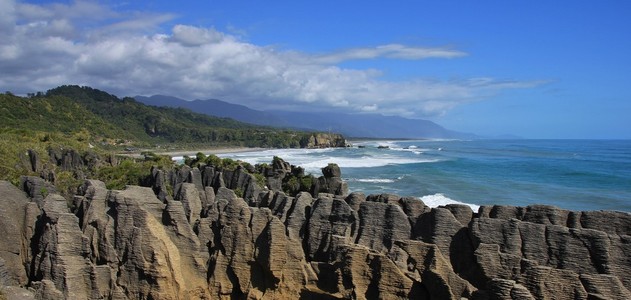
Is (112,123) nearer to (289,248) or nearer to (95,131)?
(95,131)

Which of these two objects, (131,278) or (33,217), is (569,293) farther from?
(33,217)

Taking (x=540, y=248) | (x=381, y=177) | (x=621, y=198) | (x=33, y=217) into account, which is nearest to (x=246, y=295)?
(x=33, y=217)

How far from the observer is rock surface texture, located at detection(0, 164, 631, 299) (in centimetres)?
1109

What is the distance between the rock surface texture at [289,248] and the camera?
436 inches

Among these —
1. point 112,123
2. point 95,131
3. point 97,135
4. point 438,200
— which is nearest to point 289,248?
point 438,200

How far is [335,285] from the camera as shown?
39.4 ft

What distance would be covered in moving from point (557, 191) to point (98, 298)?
5559 cm

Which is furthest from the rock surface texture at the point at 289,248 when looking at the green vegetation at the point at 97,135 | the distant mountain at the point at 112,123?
the distant mountain at the point at 112,123

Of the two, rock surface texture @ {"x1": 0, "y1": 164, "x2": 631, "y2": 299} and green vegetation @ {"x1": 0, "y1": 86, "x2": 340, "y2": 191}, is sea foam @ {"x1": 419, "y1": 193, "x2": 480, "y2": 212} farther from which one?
rock surface texture @ {"x1": 0, "y1": 164, "x2": 631, "y2": 299}

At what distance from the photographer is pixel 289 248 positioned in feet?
41.3

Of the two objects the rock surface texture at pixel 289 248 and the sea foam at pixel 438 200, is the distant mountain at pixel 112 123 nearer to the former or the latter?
the sea foam at pixel 438 200

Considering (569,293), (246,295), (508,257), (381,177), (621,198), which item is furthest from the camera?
(381,177)

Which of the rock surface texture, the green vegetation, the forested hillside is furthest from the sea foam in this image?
the rock surface texture

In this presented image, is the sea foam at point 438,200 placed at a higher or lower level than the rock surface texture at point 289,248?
lower
